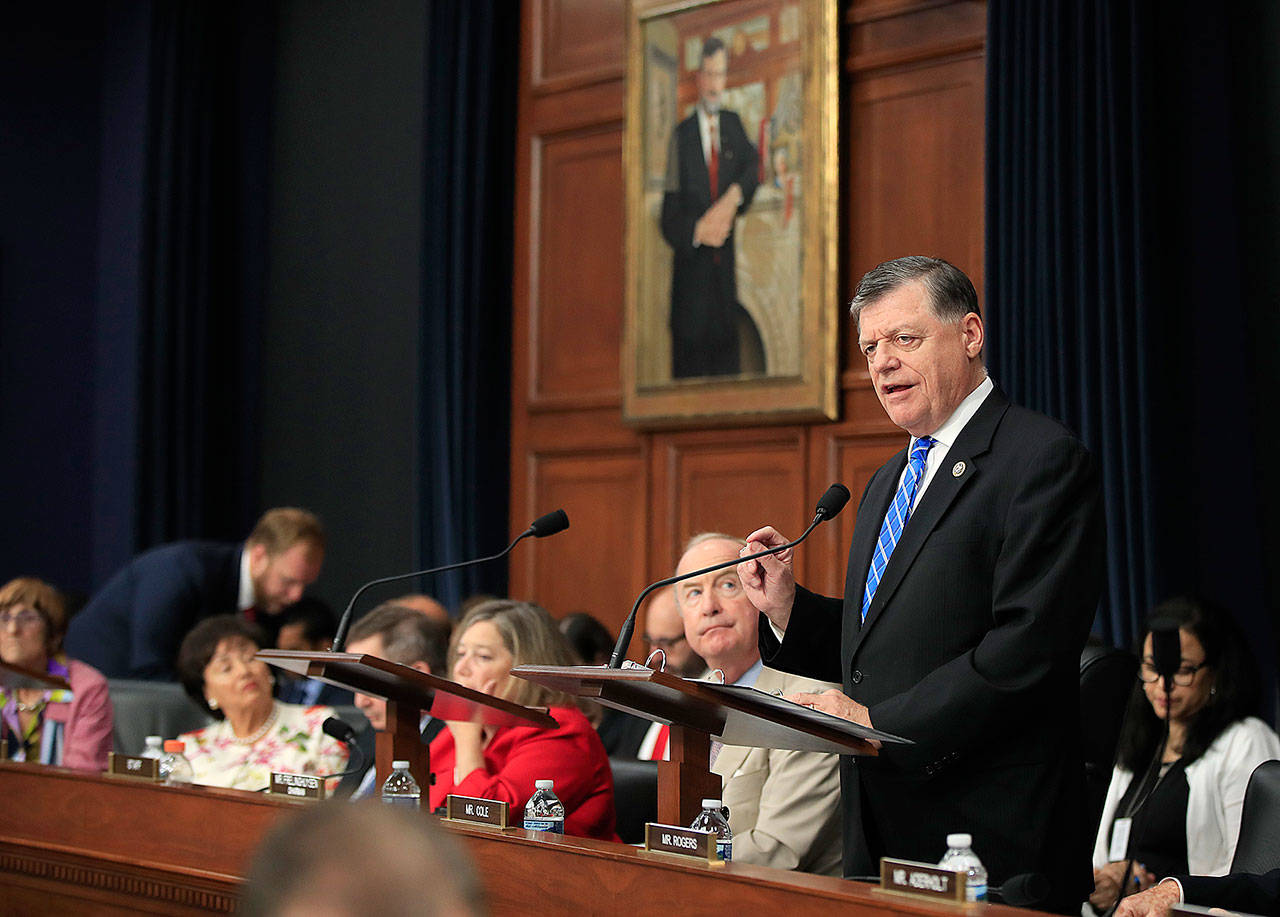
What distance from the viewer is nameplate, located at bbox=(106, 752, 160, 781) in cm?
323

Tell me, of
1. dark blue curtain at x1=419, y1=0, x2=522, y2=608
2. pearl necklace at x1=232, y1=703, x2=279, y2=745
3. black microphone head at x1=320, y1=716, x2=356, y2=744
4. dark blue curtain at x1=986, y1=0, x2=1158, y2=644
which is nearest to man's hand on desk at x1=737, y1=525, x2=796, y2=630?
black microphone head at x1=320, y1=716, x2=356, y2=744

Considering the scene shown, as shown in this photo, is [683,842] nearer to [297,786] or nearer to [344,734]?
[297,786]

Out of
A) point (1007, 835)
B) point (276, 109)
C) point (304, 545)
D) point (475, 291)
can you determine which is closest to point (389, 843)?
point (1007, 835)

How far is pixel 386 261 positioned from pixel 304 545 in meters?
2.04

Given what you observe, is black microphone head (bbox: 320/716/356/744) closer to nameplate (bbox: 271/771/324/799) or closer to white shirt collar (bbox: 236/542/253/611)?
nameplate (bbox: 271/771/324/799)

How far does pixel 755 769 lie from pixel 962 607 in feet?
3.03

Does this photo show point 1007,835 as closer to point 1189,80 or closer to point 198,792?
point 198,792

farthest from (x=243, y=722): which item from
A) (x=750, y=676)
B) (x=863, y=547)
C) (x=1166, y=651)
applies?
(x=1166, y=651)

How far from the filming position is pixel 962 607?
2225mm

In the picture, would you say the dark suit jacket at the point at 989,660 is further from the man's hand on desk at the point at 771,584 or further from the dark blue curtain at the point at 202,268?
the dark blue curtain at the point at 202,268

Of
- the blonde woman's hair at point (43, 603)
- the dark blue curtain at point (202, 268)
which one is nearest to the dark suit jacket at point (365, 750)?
the blonde woman's hair at point (43, 603)

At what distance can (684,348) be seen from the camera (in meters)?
5.89

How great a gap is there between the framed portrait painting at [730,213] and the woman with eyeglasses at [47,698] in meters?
2.43

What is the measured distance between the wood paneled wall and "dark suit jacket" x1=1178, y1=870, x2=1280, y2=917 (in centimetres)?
306
